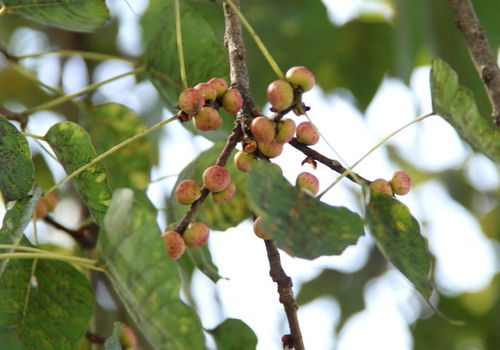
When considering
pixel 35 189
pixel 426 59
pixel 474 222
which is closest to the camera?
pixel 35 189

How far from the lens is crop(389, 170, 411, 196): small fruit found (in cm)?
93

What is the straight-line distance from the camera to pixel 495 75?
0.98 m

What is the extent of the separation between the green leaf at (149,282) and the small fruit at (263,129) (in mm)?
156

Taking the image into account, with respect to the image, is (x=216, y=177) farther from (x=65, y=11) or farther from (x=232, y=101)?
(x=65, y=11)

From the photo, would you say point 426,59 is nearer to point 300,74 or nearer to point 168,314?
point 300,74

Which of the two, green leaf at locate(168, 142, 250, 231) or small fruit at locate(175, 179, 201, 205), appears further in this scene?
green leaf at locate(168, 142, 250, 231)

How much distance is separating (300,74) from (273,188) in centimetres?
15

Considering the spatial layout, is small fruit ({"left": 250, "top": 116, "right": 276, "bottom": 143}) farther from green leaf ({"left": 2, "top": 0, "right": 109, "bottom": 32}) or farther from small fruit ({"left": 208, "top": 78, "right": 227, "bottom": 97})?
green leaf ({"left": 2, "top": 0, "right": 109, "bottom": 32})

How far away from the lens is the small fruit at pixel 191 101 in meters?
0.87

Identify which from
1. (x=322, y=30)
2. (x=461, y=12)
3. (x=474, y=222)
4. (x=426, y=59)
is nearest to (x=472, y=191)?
(x=474, y=222)

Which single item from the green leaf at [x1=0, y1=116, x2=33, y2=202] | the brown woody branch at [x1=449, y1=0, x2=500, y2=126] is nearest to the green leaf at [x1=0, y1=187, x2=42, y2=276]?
the green leaf at [x1=0, y1=116, x2=33, y2=202]

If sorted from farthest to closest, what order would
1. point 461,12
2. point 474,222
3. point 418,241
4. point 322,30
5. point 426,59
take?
point 474,222, point 426,59, point 322,30, point 461,12, point 418,241

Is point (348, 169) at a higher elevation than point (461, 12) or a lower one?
lower

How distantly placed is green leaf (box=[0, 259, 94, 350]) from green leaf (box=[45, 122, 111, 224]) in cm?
8
